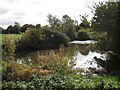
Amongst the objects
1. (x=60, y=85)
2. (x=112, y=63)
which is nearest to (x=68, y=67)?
(x=112, y=63)

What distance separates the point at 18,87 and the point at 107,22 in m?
5.96

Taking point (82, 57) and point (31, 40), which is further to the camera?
point (31, 40)

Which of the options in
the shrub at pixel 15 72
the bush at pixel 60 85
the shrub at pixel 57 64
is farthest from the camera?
the shrub at pixel 57 64

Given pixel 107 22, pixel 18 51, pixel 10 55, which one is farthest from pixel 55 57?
pixel 18 51

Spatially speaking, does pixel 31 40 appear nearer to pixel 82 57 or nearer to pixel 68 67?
pixel 82 57

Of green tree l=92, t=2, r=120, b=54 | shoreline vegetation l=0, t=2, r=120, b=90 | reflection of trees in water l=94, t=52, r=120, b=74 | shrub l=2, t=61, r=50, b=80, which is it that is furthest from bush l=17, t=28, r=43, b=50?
shrub l=2, t=61, r=50, b=80

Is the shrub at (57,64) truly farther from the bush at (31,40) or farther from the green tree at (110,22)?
the bush at (31,40)

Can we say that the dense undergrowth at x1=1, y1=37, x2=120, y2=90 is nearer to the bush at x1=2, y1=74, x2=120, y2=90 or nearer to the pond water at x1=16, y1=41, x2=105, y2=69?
the bush at x1=2, y1=74, x2=120, y2=90

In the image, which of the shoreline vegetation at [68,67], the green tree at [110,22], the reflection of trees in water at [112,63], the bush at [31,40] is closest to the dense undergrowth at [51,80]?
the shoreline vegetation at [68,67]

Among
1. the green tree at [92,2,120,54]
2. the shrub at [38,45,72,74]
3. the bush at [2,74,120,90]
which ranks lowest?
the bush at [2,74,120,90]

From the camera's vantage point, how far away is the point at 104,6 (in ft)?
39.2

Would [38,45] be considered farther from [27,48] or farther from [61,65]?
[61,65]

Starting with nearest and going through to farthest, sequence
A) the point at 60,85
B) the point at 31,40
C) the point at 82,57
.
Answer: the point at 60,85, the point at 82,57, the point at 31,40

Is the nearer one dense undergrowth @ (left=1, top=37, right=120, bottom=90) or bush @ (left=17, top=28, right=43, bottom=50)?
dense undergrowth @ (left=1, top=37, right=120, bottom=90)
